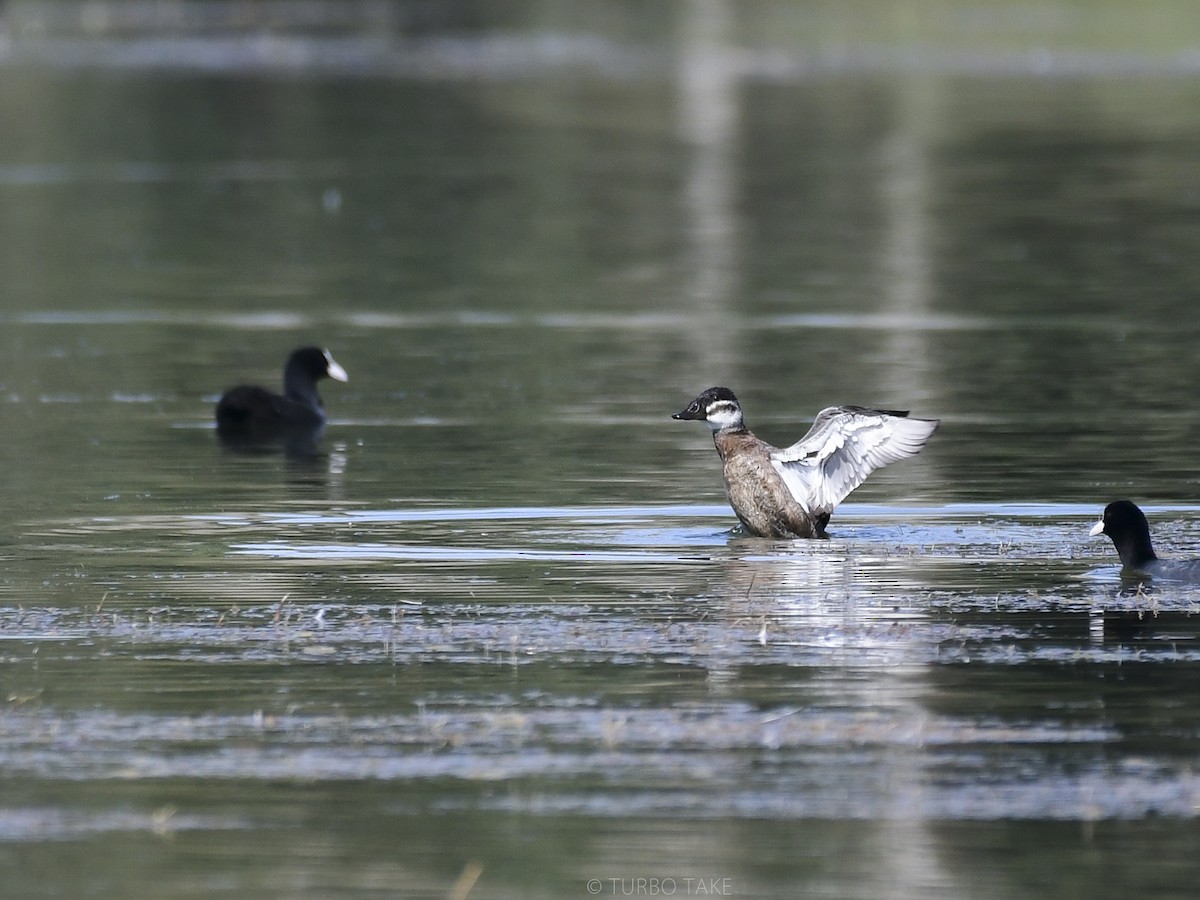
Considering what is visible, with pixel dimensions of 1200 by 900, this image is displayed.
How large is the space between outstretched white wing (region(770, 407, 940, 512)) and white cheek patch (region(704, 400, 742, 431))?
429 mm

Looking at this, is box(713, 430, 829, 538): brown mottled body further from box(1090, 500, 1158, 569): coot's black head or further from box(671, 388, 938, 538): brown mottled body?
box(1090, 500, 1158, 569): coot's black head

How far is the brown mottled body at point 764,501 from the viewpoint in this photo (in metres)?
13.3

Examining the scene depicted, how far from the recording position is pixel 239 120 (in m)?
56.9

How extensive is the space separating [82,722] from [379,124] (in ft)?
151

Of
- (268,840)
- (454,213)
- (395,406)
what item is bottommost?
(268,840)

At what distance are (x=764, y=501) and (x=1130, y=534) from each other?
210 centimetres

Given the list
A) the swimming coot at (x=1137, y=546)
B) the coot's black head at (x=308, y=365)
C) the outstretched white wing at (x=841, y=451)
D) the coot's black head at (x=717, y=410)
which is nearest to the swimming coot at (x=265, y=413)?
the coot's black head at (x=308, y=365)

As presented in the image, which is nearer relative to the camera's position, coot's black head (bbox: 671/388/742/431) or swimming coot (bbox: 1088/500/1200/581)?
swimming coot (bbox: 1088/500/1200/581)

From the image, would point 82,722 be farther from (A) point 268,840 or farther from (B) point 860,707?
Result: (B) point 860,707

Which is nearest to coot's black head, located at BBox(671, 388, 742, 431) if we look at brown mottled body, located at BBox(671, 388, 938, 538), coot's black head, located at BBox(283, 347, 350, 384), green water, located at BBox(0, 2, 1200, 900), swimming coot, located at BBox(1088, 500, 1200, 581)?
brown mottled body, located at BBox(671, 388, 938, 538)

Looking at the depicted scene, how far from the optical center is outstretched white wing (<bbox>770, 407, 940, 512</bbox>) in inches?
526

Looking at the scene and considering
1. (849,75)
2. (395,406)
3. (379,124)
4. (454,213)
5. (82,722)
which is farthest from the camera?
(849,75)

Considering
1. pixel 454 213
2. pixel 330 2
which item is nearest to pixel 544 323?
pixel 454 213

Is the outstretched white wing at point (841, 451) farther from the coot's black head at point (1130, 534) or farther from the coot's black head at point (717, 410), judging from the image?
the coot's black head at point (1130, 534)
